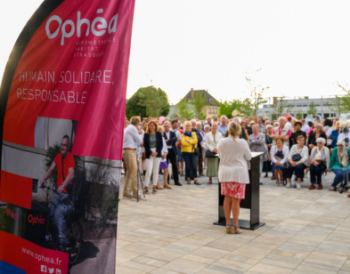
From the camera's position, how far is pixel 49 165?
179cm

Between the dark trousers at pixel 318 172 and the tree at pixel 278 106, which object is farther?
the tree at pixel 278 106

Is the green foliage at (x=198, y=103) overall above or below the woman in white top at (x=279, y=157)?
above

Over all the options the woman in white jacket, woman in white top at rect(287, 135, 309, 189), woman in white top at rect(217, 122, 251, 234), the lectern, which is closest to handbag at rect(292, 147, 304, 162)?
woman in white top at rect(287, 135, 309, 189)

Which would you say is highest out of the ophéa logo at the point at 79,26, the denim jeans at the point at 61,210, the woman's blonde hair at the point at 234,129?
the ophéa logo at the point at 79,26

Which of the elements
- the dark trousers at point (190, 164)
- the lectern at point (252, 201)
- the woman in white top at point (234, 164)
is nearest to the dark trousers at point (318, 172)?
the dark trousers at point (190, 164)

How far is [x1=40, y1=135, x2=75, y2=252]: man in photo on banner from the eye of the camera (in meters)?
1.73

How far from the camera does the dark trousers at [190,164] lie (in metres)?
12.5

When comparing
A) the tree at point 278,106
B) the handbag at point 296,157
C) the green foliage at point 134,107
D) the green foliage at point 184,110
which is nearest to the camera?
the handbag at point 296,157

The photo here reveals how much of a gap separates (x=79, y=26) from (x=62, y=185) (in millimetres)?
750

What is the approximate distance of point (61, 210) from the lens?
1.76 m

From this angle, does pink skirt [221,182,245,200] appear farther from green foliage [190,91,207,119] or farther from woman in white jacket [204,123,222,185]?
green foliage [190,91,207,119]

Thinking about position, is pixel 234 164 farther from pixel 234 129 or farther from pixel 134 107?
pixel 134 107

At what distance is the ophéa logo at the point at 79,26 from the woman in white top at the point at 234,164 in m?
4.83

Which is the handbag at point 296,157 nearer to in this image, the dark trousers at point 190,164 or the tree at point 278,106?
the dark trousers at point 190,164
